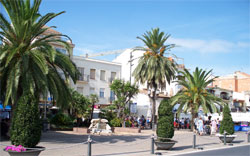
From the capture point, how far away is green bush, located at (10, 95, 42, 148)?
10398 mm

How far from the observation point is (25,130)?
1051cm

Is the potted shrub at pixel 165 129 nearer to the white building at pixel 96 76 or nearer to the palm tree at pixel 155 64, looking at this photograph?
the palm tree at pixel 155 64

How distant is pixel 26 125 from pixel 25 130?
0.24m

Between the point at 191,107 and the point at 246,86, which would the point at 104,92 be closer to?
the point at 191,107

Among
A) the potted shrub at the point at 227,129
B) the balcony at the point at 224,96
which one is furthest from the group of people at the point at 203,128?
the balcony at the point at 224,96

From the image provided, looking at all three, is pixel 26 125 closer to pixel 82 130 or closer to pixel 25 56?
pixel 25 56

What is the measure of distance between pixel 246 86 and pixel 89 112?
54408 mm

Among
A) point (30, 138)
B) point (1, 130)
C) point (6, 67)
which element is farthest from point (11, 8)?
point (30, 138)

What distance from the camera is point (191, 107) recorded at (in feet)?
98.3

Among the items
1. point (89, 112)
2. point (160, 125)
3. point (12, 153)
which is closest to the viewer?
point (12, 153)

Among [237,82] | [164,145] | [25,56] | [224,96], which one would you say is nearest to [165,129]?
[164,145]

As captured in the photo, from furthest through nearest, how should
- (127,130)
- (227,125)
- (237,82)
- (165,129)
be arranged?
(237,82), (127,130), (227,125), (165,129)

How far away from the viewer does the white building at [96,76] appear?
42.5 m

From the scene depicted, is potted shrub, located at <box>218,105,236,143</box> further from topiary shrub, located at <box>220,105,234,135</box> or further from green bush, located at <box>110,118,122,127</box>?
green bush, located at <box>110,118,122,127</box>
